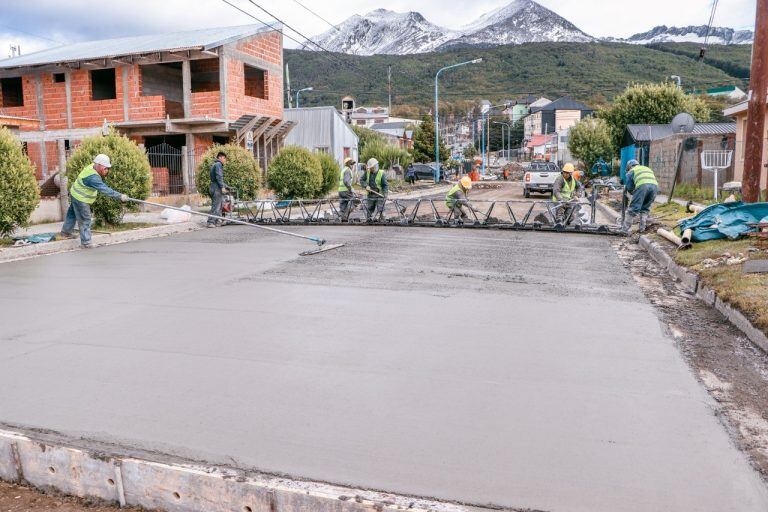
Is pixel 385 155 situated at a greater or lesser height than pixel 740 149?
greater

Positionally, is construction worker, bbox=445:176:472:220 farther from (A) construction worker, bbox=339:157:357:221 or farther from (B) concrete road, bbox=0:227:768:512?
(B) concrete road, bbox=0:227:768:512

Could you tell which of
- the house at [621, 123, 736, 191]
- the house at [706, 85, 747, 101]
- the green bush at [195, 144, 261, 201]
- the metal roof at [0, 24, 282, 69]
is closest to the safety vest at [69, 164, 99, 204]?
the green bush at [195, 144, 261, 201]

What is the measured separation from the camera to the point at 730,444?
11.7 ft

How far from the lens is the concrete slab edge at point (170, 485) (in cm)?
277

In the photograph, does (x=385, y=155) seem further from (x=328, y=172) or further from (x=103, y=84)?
(x=328, y=172)

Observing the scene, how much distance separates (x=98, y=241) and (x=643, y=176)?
10.6m

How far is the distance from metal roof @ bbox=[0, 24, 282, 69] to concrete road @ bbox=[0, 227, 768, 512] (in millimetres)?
18083

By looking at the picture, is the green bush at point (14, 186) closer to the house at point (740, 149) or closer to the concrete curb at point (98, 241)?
the concrete curb at point (98, 241)

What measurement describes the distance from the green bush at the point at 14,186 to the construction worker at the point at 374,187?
7267 mm

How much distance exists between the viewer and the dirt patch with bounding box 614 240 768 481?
377 centimetres

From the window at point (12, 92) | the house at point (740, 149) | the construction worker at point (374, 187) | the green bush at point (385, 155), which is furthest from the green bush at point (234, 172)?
the green bush at point (385, 155)

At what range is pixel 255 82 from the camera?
98.6 ft

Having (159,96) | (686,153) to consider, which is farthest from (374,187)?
(159,96)

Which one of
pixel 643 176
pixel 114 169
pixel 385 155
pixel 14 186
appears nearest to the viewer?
pixel 14 186
